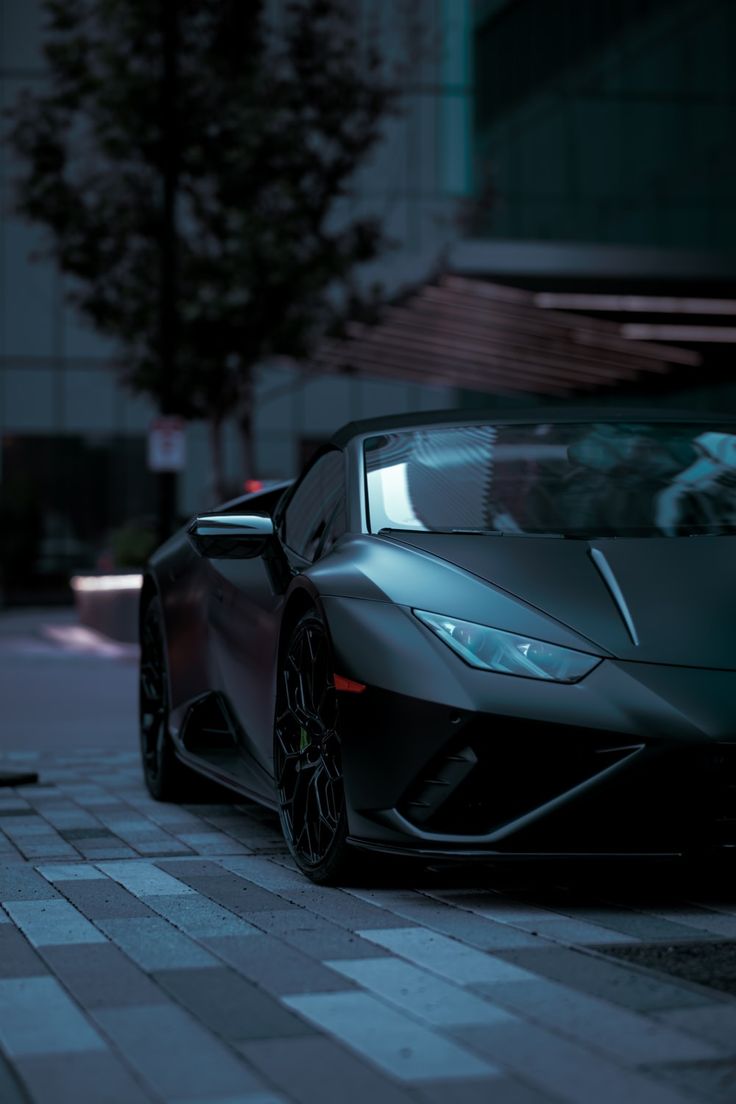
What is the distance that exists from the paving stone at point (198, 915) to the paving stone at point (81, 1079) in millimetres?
1231

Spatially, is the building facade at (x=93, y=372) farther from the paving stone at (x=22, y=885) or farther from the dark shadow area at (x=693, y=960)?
the dark shadow area at (x=693, y=960)

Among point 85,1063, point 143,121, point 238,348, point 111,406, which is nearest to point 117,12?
point 143,121

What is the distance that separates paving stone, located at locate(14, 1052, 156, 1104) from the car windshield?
2.47m

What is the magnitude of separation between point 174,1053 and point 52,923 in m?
1.48

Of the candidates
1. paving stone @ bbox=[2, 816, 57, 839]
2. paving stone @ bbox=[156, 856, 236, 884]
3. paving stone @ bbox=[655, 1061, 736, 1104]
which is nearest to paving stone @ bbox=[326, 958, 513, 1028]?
paving stone @ bbox=[655, 1061, 736, 1104]

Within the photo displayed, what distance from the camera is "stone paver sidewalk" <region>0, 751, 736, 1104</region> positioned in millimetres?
3422

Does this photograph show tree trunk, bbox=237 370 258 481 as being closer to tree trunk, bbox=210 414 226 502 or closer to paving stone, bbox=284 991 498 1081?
tree trunk, bbox=210 414 226 502

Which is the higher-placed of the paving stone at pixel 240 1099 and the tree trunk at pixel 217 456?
the paving stone at pixel 240 1099

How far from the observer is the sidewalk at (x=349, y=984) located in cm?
343

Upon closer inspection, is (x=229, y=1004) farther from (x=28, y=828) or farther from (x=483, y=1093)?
(x=28, y=828)

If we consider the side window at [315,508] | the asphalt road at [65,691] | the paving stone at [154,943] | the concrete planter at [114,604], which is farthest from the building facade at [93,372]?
the paving stone at [154,943]

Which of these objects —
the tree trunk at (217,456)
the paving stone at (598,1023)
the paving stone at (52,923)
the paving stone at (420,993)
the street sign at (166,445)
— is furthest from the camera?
the tree trunk at (217,456)

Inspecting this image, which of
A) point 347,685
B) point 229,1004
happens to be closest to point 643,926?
point 347,685

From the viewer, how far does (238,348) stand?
24250 millimetres
